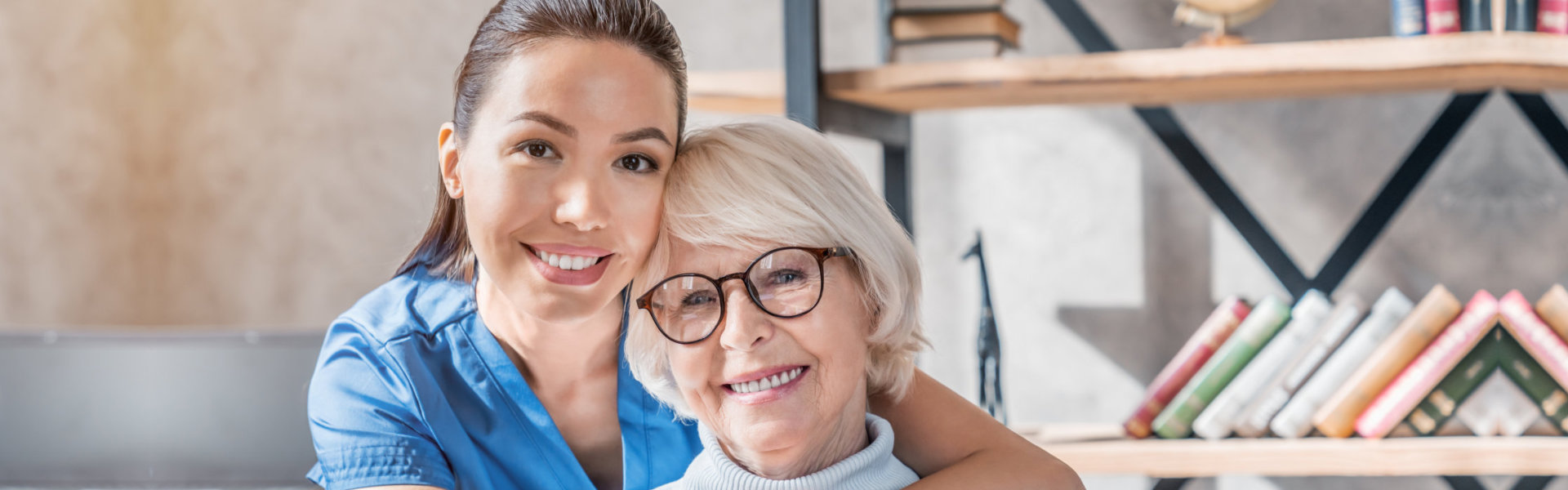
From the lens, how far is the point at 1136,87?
1590 mm

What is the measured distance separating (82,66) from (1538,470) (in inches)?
102

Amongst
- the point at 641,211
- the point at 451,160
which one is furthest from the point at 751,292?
the point at 451,160

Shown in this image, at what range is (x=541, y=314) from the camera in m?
1.01

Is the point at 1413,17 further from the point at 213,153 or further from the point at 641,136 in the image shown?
the point at 213,153

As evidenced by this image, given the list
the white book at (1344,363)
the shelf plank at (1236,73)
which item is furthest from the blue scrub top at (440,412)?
the white book at (1344,363)

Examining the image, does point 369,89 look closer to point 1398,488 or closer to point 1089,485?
point 1089,485

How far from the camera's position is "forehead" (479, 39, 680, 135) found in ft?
3.13

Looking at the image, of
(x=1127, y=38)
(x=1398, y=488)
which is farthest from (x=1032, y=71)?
(x=1398, y=488)

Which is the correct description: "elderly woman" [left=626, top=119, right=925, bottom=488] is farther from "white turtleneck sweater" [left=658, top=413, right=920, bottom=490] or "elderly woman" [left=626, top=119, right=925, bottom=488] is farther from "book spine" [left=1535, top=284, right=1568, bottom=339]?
"book spine" [left=1535, top=284, right=1568, bottom=339]

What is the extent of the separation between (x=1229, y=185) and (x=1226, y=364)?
0.37m

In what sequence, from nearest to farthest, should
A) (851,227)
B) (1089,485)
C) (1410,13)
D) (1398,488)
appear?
(851,227) → (1410,13) → (1398,488) → (1089,485)

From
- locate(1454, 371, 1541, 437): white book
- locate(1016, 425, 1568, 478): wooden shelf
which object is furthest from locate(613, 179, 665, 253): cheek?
locate(1454, 371, 1541, 437): white book

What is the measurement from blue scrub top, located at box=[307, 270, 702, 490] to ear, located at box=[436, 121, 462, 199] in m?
0.15

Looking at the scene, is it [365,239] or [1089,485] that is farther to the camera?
[365,239]
